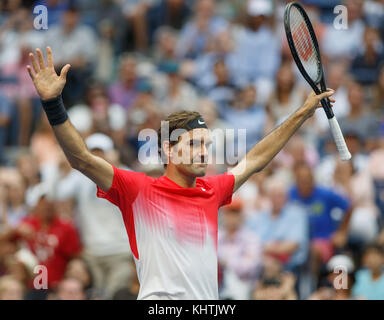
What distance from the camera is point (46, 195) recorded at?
29.9ft

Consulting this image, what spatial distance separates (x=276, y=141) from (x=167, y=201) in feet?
2.95

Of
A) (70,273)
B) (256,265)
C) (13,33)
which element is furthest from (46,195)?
(13,33)

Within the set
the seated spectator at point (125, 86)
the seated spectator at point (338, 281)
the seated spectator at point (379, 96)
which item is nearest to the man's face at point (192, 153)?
the seated spectator at point (338, 281)

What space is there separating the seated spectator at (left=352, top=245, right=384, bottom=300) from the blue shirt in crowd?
679 millimetres

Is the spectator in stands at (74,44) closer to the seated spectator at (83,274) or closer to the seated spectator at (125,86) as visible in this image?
the seated spectator at (125,86)

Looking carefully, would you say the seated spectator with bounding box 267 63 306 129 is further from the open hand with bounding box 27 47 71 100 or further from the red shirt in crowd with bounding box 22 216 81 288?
the open hand with bounding box 27 47 71 100

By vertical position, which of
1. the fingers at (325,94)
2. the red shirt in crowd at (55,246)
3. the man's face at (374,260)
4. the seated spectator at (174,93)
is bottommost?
the man's face at (374,260)

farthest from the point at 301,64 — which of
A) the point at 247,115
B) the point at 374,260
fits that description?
the point at 247,115

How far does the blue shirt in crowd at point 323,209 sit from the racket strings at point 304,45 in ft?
10.7

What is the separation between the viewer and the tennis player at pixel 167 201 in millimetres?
4707

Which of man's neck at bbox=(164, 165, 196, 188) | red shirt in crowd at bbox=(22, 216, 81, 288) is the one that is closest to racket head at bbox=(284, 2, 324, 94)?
man's neck at bbox=(164, 165, 196, 188)

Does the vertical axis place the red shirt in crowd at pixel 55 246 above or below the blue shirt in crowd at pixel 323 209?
below

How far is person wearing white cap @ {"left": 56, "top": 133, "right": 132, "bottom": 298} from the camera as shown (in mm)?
8516

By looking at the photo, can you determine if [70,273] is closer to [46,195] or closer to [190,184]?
[46,195]
